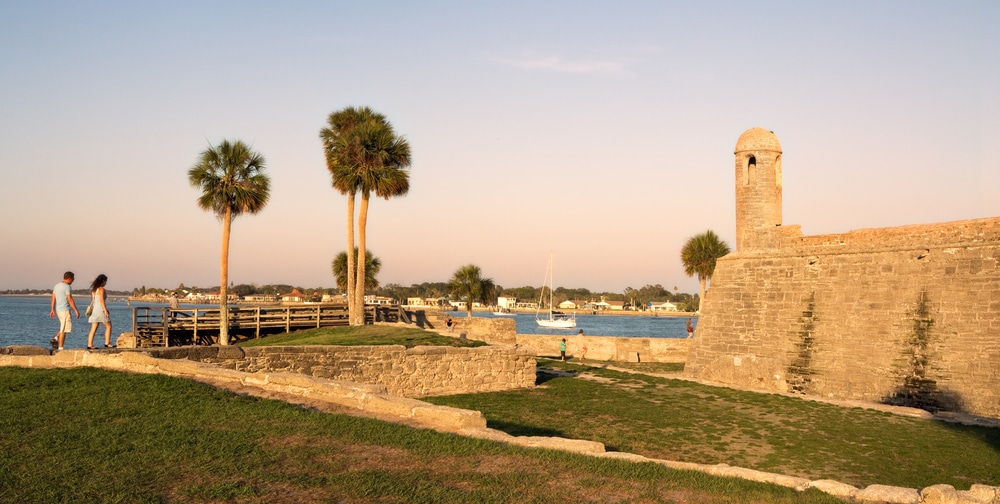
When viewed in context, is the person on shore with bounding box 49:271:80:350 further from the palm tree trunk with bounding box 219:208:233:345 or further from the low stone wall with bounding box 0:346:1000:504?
the palm tree trunk with bounding box 219:208:233:345

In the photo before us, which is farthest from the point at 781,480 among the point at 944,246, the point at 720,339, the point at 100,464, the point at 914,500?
the point at 720,339

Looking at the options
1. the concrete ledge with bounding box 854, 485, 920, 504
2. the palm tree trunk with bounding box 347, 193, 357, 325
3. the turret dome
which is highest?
the turret dome

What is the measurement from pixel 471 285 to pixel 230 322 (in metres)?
27.6

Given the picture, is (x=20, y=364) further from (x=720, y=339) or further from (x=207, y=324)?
(x=720, y=339)

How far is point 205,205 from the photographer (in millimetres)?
29297

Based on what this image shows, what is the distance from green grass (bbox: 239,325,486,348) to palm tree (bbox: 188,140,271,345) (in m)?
6.79

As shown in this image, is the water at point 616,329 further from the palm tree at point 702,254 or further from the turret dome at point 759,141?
the turret dome at point 759,141

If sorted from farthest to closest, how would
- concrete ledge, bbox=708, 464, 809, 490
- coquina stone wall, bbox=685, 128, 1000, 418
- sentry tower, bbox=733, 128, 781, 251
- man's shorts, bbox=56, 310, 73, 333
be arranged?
sentry tower, bbox=733, 128, 781, 251, coquina stone wall, bbox=685, 128, 1000, 418, man's shorts, bbox=56, 310, 73, 333, concrete ledge, bbox=708, 464, 809, 490

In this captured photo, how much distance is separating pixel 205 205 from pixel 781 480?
2618 cm

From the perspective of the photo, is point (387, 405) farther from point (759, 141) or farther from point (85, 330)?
point (85, 330)

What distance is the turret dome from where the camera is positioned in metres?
24.5

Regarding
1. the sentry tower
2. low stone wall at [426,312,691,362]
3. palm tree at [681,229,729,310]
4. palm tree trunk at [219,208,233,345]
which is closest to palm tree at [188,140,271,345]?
palm tree trunk at [219,208,233,345]

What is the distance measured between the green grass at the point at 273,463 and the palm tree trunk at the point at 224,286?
61.1 ft

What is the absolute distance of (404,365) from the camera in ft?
60.6
